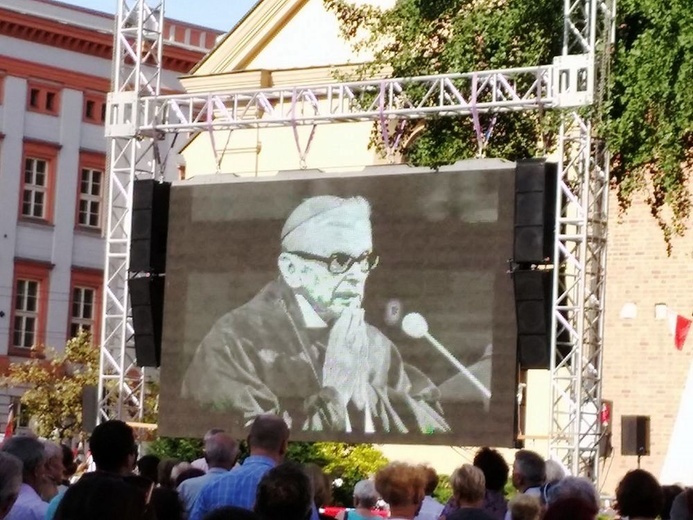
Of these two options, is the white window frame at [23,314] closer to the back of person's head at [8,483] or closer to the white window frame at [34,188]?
the white window frame at [34,188]

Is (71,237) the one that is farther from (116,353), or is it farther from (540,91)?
(540,91)

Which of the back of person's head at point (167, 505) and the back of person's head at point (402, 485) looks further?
the back of person's head at point (167, 505)

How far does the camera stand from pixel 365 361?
2172 cm

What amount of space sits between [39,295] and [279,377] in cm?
3283

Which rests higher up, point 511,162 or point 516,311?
point 511,162

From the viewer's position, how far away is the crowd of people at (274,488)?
674cm

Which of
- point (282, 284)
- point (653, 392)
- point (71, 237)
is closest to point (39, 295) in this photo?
point (71, 237)

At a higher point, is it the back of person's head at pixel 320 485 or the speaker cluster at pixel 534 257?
the speaker cluster at pixel 534 257

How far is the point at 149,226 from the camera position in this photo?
23500 millimetres

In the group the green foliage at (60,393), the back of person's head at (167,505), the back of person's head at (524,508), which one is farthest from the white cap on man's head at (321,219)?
the green foliage at (60,393)

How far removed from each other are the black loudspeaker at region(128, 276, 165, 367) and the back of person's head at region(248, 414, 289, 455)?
593 inches

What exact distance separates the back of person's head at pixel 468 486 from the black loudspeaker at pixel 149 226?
47.9 ft

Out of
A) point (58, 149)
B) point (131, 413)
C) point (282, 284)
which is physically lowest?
point (131, 413)

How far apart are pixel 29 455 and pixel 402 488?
1690 millimetres
